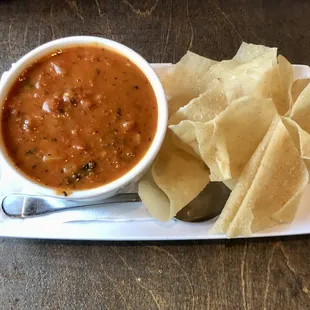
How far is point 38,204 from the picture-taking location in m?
1.13

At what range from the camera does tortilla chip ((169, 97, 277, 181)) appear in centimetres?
104

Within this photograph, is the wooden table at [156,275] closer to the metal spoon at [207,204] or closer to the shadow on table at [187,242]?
the shadow on table at [187,242]

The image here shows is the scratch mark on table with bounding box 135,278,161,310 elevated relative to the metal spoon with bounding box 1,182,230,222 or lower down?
lower down

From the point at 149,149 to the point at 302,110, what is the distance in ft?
1.20

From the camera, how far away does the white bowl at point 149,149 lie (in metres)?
1.00

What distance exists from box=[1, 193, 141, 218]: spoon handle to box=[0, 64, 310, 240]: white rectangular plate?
0.01 m

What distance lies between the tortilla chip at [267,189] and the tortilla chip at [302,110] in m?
0.06

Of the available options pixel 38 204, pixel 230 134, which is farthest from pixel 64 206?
pixel 230 134

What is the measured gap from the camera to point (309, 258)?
3.88 feet

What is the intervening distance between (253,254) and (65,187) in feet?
1.67

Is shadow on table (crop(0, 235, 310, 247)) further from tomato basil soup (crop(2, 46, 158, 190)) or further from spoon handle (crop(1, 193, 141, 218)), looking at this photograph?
tomato basil soup (crop(2, 46, 158, 190))

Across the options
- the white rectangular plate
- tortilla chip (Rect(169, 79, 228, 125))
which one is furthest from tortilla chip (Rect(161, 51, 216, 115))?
the white rectangular plate

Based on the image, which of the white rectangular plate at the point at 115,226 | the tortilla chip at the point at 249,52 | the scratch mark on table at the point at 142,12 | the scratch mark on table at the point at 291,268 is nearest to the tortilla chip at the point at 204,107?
the tortilla chip at the point at 249,52

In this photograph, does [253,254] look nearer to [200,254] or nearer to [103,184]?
[200,254]
